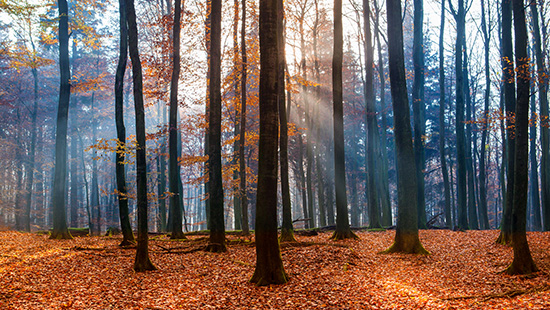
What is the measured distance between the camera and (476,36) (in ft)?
88.4

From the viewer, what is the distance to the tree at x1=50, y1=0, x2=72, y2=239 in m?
14.5

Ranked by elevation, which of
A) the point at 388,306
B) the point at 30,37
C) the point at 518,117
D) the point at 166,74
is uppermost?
the point at 30,37

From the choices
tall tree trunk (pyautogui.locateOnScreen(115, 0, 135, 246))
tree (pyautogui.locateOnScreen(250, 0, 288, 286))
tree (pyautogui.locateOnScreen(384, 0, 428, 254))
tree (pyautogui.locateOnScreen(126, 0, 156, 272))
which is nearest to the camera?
tree (pyautogui.locateOnScreen(250, 0, 288, 286))

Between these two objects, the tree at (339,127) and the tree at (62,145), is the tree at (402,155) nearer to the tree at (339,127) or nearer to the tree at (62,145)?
the tree at (339,127)

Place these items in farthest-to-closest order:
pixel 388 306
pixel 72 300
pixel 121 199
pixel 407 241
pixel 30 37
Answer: pixel 30 37
pixel 121 199
pixel 407 241
pixel 72 300
pixel 388 306

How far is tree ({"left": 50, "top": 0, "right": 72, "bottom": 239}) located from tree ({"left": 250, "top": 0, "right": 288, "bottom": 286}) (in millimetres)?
10350

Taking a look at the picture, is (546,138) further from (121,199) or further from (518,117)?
(121,199)

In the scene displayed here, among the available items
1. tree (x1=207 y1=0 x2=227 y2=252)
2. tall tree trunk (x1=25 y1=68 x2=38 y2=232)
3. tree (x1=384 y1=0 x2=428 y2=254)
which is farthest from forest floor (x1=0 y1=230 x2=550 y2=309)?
tall tree trunk (x1=25 y1=68 x2=38 y2=232)

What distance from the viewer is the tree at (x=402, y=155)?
10.8 meters

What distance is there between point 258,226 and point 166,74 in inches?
456

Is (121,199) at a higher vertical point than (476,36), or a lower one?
lower

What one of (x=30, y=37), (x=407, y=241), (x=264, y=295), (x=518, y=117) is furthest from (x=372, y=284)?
(x=30, y=37)

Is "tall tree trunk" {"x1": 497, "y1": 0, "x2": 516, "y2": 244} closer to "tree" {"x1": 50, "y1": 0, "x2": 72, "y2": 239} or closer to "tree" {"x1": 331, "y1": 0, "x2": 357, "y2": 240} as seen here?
"tree" {"x1": 331, "y1": 0, "x2": 357, "y2": 240}

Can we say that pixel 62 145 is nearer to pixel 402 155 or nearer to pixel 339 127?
pixel 339 127
